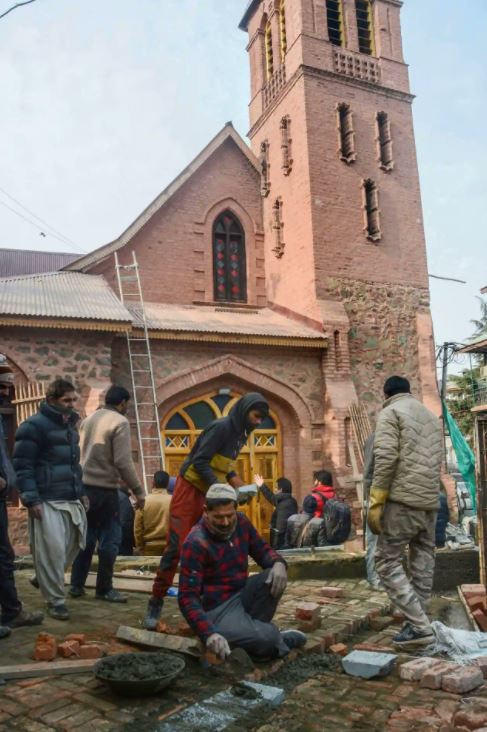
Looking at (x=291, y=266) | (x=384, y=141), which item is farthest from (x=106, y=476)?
(x=384, y=141)

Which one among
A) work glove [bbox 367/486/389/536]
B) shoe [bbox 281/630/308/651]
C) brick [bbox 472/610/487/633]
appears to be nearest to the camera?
→ shoe [bbox 281/630/308/651]

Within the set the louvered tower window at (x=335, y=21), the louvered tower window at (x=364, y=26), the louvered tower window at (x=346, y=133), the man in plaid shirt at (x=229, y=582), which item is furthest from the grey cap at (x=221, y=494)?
the louvered tower window at (x=364, y=26)

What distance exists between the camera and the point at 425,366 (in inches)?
578

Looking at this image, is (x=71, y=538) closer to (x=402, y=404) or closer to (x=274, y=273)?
(x=402, y=404)

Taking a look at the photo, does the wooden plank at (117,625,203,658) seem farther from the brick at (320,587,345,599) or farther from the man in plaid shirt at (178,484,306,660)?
the brick at (320,587,345,599)

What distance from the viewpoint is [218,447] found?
4.64m

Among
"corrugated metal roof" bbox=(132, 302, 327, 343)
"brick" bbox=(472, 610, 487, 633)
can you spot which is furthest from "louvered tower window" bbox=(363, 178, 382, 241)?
"brick" bbox=(472, 610, 487, 633)

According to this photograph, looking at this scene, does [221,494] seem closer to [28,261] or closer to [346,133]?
[346,133]

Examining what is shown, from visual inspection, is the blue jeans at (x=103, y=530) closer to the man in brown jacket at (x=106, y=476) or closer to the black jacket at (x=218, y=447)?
the man in brown jacket at (x=106, y=476)

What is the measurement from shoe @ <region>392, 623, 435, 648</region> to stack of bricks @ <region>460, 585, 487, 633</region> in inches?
28.5

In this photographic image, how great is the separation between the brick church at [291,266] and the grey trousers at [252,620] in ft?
24.6

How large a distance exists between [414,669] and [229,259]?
1288 centimetres

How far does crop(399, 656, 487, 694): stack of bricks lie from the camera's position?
11.6ft

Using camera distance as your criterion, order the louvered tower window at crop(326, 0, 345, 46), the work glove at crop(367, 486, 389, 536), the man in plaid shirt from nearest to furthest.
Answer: the man in plaid shirt < the work glove at crop(367, 486, 389, 536) < the louvered tower window at crop(326, 0, 345, 46)
